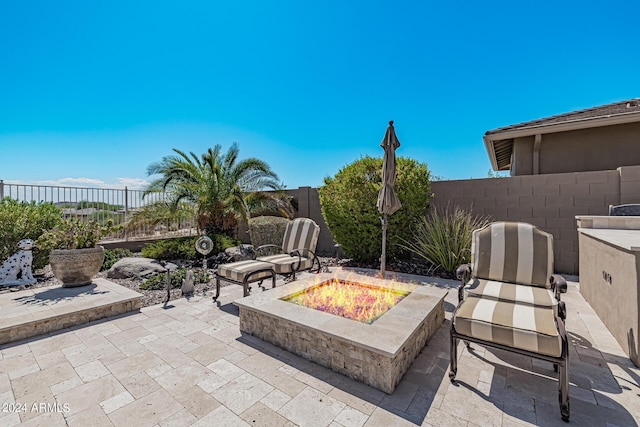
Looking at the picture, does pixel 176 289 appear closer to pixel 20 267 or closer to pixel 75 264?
pixel 75 264

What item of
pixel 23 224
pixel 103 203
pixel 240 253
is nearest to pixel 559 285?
pixel 240 253

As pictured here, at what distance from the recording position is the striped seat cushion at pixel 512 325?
1.95m

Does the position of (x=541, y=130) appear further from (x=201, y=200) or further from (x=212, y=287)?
(x=201, y=200)

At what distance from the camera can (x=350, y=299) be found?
3.33 meters

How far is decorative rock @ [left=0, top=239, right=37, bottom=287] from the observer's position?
16.4 feet

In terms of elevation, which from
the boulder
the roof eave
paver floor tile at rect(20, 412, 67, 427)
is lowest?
paver floor tile at rect(20, 412, 67, 427)

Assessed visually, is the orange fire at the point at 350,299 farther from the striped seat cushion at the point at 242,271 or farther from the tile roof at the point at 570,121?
the tile roof at the point at 570,121

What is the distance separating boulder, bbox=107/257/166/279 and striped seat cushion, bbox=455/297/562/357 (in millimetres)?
6084

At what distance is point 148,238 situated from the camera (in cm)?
888

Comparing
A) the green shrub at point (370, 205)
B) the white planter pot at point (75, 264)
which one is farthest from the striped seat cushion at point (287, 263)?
the white planter pot at point (75, 264)

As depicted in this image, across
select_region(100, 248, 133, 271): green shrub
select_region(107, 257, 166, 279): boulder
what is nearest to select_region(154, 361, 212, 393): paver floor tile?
select_region(107, 257, 166, 279): boulder

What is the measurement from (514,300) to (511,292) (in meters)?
0.28

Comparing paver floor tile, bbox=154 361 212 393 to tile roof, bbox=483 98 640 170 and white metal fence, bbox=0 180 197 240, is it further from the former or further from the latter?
tile roof, bbox=483 98 640 170

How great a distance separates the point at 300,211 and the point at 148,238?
5.06m
